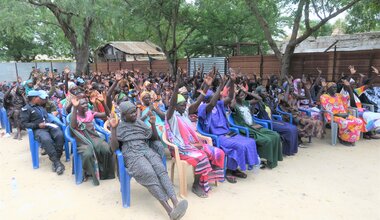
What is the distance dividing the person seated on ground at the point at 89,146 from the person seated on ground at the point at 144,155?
0.61 m

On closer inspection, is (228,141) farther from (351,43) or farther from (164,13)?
(351,43)

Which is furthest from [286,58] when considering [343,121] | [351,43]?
[351,43]

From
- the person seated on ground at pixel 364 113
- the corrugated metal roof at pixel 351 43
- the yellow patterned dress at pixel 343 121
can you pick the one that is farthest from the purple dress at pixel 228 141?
the corrugated metal roof at pixel 351 43

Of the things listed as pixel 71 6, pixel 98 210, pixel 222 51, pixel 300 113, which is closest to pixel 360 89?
pixel 300 113

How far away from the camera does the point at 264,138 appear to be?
421 centimetres

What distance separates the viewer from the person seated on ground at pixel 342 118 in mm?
5395

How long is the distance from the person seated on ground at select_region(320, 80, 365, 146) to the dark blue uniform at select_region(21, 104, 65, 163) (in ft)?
15.6

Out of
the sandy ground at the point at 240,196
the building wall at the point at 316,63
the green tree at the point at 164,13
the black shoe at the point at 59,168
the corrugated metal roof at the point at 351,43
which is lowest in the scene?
the sandy ground at the point at 240,196

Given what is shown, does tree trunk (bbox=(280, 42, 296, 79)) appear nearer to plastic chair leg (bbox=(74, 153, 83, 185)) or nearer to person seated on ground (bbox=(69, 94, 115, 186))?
person seated on ground (bbox=(69, 94, 115, 186))

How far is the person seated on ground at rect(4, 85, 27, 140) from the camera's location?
626cm

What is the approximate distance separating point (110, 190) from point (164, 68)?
35.8 feet

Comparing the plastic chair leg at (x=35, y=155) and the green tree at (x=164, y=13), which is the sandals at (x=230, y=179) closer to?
the plastic chair leg at (x=35, y=155)

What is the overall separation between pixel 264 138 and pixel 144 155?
1803mm

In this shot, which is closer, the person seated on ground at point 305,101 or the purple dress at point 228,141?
the purple dress at point 228,141
